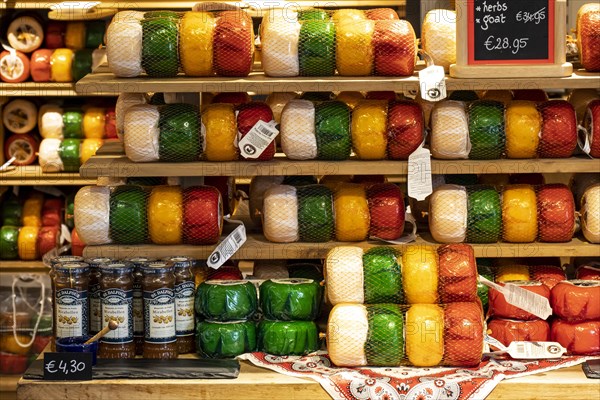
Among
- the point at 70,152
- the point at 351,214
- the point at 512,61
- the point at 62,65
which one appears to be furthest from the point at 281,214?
the point at 62,65

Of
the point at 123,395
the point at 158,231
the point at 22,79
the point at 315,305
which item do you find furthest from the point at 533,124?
the point at 22,79

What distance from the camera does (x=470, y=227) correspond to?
138 inches

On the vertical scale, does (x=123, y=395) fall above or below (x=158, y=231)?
below

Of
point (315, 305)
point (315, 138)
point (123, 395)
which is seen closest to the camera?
point (123, 395)

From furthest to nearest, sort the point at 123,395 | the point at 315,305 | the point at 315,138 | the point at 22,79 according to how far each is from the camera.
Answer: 1. the point at 22,79
2. the point at 315,138
3. the point at 315,305
4. the point at 123,395

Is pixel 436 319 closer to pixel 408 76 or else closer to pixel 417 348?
pixel 417 348

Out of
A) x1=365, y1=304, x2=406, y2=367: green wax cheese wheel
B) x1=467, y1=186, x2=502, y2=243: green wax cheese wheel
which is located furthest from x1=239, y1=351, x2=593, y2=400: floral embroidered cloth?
x1=467, y1=186, x2=502, y2=243: green wax cheese wheel

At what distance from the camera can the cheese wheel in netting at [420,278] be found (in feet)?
10.4

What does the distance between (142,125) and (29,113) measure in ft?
8.79

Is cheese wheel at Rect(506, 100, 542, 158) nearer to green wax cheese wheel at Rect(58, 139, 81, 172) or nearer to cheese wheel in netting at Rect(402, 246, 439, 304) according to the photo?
cheese wheel in netting at Rect(402, 246, 439, 304)

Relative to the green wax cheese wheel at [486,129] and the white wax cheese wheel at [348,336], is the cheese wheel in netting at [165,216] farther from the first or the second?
the green wax cheese wheel at [486,129]

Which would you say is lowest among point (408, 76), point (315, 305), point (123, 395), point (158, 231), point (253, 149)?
point (123, 395)

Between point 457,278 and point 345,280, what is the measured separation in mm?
333

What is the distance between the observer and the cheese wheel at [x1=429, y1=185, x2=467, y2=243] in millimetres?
3477
